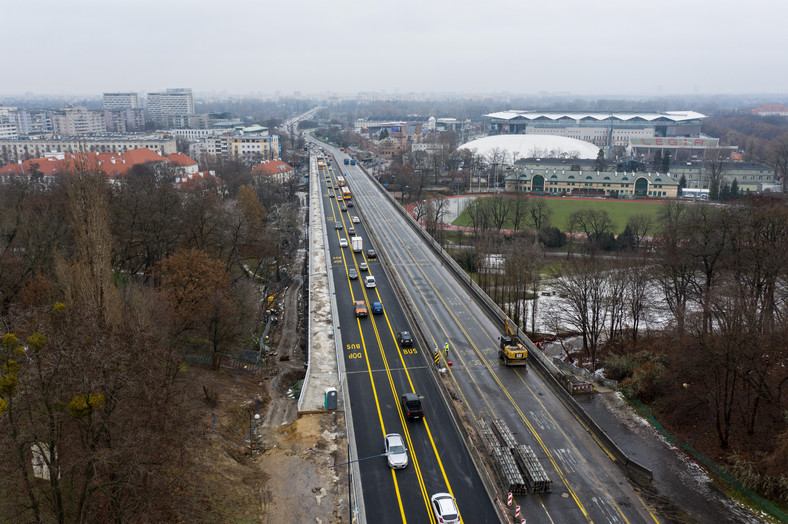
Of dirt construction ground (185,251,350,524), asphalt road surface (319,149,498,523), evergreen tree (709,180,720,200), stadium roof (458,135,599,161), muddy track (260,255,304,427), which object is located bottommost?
muddy track (260,255,304,427)

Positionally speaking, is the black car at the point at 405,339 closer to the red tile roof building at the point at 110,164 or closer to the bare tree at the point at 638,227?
the bare tree at the point at 638,227

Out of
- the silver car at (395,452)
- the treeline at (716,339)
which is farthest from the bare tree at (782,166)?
the silver car at (395,452)

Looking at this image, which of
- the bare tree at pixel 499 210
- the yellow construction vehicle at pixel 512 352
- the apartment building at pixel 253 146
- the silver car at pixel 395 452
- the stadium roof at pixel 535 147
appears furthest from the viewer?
the stadium roof at pixel 535 147

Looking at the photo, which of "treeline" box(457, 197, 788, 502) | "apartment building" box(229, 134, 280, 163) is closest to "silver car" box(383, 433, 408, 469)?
"treeline" box(457, 197, 788, 502)

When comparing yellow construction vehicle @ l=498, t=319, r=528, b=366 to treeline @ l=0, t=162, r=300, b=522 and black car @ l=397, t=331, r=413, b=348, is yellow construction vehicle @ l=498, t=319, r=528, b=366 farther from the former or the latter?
treeline @ l=0, t=162, r=300, b=522

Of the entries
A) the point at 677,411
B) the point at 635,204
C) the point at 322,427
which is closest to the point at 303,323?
the point at 322,427

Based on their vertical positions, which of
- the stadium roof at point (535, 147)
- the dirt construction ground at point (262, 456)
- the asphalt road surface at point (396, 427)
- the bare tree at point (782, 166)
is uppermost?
the stadium roof at point (535, 147)

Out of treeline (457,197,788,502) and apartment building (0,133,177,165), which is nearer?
treeline (457,197,788,502)
